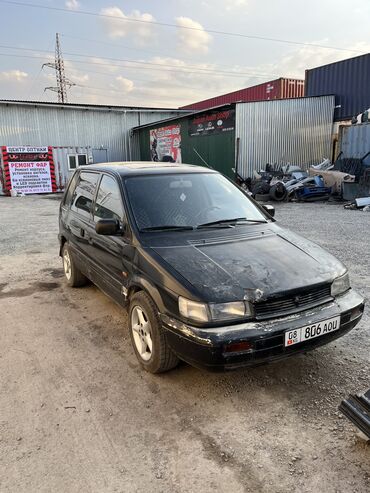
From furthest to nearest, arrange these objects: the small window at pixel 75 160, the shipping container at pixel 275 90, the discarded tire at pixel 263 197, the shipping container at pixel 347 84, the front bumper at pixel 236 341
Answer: the shipping container at pixel 275 90
the small window at pixel 75 160
the shipping container at pixel 347 84
the discarded tire at pixel 263 197
the front bumper at pixel 236 341

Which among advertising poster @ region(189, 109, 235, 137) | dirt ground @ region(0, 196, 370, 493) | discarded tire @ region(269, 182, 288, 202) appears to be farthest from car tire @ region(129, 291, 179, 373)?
advertising poster @ region(189, 109, 235, 137)

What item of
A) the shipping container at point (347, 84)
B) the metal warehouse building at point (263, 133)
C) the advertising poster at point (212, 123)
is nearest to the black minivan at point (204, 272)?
the metal warehouse building at point (263, 133)

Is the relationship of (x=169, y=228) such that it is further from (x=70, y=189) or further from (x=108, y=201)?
(x=70, y=189)

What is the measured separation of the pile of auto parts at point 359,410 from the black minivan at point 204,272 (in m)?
0.47

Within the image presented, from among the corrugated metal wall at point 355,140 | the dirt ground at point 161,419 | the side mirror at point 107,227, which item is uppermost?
the corrugated metal wall at point 355,140

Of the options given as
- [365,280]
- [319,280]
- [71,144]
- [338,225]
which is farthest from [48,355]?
[71,144]

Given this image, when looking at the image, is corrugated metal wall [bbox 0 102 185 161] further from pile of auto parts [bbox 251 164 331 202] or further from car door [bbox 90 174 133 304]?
car door [bbox 90 174 133 304]

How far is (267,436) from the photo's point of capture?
2348 millimetres

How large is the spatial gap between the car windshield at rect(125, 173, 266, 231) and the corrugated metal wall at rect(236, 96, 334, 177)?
43.4 ft

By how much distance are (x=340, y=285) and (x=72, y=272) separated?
3.33 meters

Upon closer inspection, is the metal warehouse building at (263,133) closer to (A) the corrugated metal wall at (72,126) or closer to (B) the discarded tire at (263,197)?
(B) the discarded tire at (263,197)

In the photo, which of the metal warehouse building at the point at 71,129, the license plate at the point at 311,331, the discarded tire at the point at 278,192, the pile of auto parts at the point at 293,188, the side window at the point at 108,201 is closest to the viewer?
the license plate at the point at 311,331

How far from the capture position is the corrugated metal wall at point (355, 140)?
14.7 m

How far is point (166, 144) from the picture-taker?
72.0ft
